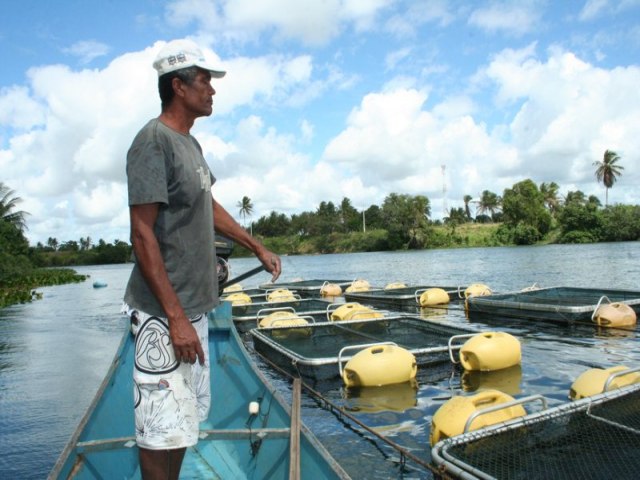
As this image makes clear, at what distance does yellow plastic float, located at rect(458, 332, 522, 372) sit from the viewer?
30.7ft

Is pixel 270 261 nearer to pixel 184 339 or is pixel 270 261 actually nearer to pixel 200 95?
pixel 184 339

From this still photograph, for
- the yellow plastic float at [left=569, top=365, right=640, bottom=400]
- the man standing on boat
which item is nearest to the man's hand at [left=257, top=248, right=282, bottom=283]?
the man standing on boat

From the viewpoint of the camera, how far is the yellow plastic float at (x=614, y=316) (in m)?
13.1

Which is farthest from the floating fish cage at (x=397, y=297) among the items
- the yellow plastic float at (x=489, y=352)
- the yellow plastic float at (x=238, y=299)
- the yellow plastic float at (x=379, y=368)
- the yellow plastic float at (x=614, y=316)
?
the yellow plastic float at (x=379, y=368)

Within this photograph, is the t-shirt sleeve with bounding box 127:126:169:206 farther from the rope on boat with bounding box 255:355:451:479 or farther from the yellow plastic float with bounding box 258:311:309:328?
the yellow plastic float with bounding box 258:311:309:328

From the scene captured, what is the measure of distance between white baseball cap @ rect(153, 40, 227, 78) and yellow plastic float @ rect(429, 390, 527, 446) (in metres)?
4.22

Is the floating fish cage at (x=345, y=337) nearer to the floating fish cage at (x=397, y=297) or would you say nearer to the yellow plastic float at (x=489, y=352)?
the yellow plastic float at (x=489, y=352)

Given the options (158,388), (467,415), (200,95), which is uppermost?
(200,95)

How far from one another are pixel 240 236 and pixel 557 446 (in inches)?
149

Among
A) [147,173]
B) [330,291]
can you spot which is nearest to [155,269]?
[147,173]

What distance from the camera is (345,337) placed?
12.1 metres

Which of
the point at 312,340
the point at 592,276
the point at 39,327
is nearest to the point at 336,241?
the point at 592,276

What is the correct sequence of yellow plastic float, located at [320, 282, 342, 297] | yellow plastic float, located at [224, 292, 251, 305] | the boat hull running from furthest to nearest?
yellow plastic float, located at [320, 282, 342, 297] < yellow plastic float, located at [224, 292, 251, 305] < the boat hull

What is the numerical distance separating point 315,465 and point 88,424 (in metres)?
1.95
